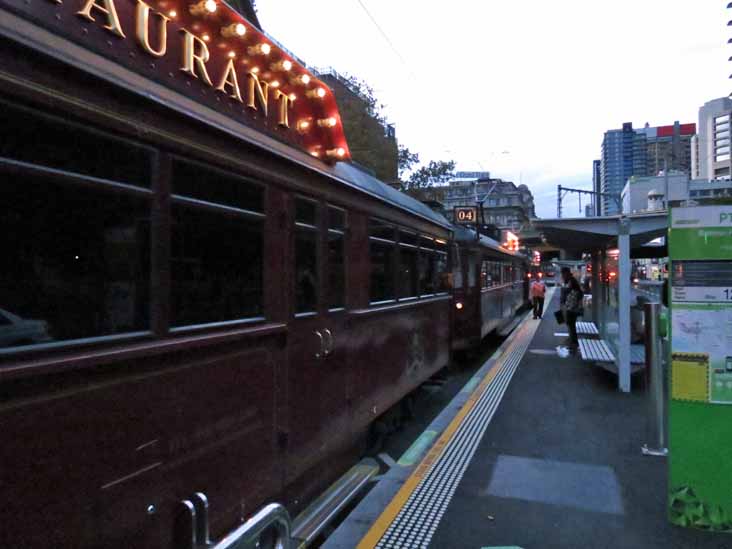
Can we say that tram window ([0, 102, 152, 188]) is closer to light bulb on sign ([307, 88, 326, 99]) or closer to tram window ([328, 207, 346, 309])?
light bulb on sign ([307, 88, 326, 99])

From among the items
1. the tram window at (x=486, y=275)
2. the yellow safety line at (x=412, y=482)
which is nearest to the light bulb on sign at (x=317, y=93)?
the yellow safety line at (x=412, y=482)

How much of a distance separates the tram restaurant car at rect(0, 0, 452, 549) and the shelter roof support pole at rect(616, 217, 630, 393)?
4.97 m

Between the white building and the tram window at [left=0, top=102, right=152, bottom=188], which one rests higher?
the white building

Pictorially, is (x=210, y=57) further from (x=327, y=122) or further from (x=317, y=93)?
(x=327, y=122)

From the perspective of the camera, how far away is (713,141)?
5094cm

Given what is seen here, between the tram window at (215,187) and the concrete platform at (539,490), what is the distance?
7.29 feet

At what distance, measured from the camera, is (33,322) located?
6.23 ft

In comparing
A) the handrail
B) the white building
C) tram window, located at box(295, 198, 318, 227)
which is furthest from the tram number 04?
the white building

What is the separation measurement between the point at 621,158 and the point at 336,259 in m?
51.7

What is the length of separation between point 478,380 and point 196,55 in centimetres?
683

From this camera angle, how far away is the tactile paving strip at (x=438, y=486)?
11.9ft

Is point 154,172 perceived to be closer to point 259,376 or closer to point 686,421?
point 259,376

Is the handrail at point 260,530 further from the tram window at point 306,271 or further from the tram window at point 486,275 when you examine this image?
the tram window at point 486,275

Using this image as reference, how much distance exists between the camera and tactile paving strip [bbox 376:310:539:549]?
3.64 meters
